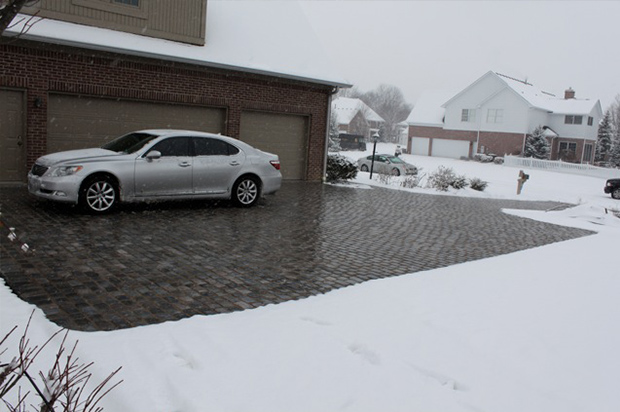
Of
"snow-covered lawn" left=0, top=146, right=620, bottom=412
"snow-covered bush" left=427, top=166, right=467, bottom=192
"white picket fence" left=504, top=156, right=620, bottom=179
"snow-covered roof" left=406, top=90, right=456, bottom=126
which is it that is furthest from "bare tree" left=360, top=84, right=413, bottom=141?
"snow-covered lawn" left=0, top=146, right=620, bottom=412

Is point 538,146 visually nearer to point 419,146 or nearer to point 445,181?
point 419,146

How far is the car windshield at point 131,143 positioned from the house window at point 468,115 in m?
46.9

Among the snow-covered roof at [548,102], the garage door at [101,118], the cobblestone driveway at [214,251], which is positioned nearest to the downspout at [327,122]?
the garage door at [101,118]

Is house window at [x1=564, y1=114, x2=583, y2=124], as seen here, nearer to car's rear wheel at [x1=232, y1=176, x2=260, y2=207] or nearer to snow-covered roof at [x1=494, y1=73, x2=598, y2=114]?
snow-covered roof at [x1=494, y1=73, x2=598, y2=114]

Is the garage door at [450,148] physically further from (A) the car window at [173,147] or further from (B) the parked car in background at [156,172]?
(A) the car window at [173,147]

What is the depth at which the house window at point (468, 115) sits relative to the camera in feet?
174

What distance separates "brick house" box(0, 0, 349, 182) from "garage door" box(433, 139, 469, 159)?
37.6 meters

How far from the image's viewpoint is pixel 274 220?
1043 cm

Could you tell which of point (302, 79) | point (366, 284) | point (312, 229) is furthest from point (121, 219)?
point (302, 79)

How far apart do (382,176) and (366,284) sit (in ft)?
48.4

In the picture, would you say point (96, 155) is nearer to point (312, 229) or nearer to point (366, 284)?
point (312, 229)

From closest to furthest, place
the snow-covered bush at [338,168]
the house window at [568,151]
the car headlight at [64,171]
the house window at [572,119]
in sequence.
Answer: the car headlight at [64,171] → the snow-covered bush at [338,168] → the house window at [568,151] → the house window at [572,119]

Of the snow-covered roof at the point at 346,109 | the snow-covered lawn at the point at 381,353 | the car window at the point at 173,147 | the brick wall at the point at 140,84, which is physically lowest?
the snow-covered lawn at the point at 381,353

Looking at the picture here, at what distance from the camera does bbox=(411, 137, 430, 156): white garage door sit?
5656 centimetres
